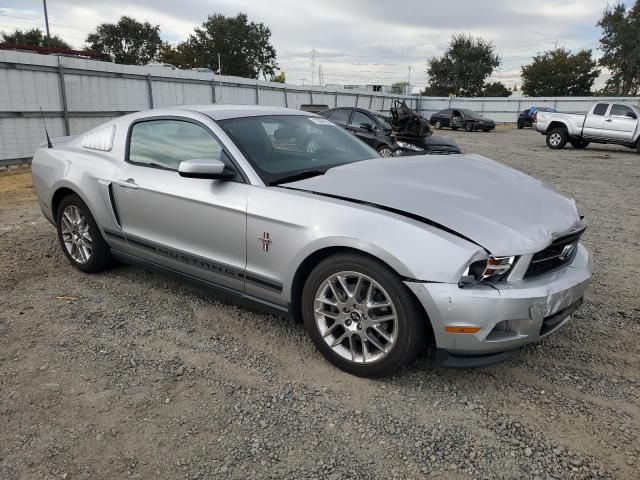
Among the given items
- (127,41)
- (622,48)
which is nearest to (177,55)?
(127,41)

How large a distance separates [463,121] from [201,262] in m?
28.6

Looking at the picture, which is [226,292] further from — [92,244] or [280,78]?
[280,78]

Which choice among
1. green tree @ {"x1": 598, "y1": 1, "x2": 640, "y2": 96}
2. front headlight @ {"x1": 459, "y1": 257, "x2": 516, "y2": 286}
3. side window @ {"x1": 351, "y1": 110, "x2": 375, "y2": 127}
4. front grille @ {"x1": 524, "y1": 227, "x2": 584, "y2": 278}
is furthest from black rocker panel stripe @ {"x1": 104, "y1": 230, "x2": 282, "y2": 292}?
green tree @ {"x1": 598, "y1": 1, "x2": 640, "y2": 96}

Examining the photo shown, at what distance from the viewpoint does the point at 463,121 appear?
2931 centimetres

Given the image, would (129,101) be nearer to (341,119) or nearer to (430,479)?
(341,119)

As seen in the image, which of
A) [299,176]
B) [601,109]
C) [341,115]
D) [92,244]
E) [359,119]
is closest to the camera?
[299,176]

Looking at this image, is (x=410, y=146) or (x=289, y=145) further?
(x=410, y=146)

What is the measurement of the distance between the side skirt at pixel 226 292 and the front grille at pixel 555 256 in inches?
56.7

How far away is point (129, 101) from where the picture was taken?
44.1 feet

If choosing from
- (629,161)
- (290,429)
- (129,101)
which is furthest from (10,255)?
(629,161)

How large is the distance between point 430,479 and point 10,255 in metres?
4.75

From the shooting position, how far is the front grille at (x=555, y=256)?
2.61 metres

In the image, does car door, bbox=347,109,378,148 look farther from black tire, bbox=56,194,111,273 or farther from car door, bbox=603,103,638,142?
car door, bbox=603,103,638,142

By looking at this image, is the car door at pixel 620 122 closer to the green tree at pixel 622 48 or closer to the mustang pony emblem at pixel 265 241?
the mustang pony emblem at pixel 265 241
